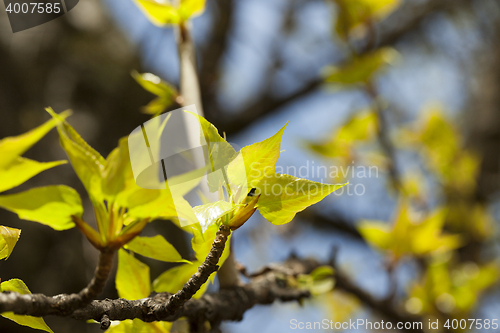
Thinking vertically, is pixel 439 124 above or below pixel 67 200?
below

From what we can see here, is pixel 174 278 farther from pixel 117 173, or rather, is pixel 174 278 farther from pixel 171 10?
pixel 171 10

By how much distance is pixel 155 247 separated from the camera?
192 millimetres

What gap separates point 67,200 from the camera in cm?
17

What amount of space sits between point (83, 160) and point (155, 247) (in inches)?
2.7

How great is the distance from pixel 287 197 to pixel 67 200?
0.12m

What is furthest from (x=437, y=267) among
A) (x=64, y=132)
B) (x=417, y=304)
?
(x=64, y=132)

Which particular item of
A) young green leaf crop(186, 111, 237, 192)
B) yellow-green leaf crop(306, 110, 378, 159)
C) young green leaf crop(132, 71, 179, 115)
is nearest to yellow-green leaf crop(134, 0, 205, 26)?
young green leaf crop(132, 71, 179, 115)

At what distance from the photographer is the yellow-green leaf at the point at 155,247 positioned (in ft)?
0.62

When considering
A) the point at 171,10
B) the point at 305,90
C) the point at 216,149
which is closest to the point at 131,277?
the point at 216,149

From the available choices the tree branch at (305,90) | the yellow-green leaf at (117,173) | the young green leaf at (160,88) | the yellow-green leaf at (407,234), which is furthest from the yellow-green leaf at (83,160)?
the tree branch at (305,90)

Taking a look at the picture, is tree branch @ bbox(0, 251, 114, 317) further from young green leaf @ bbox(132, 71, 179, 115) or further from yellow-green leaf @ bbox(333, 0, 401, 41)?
yellow-green leaf @ bbox(333, 0, 401, 41)

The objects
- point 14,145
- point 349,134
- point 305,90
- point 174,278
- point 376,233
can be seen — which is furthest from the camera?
point 305,90

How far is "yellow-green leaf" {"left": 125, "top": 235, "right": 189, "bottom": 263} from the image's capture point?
0.62 ft

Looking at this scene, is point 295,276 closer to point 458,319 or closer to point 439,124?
point 458,319
